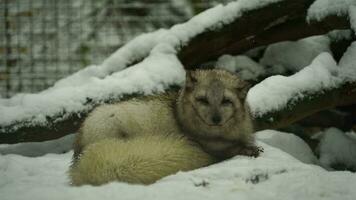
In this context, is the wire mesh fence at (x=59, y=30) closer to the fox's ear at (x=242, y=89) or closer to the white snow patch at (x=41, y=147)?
the white snow patch at (x=41, y=147)

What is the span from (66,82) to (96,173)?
7.16ft

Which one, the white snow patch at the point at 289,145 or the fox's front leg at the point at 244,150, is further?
the white snow patch at the point at 289,145

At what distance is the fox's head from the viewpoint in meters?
2.43

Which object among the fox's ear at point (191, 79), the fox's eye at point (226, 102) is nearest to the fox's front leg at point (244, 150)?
the fox's eye at point (226, 102)

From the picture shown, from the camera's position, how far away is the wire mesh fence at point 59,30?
4.60m

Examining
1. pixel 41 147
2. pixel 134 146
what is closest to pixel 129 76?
pixel 41 147

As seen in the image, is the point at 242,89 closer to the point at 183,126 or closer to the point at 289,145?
the point at 183,126

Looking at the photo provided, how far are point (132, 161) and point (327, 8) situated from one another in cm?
205

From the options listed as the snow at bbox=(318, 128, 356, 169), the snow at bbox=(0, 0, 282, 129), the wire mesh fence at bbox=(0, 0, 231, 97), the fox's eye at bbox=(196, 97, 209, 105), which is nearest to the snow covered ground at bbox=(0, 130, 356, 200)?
the fox's eye at bbox=(196, 97, 209, 105)

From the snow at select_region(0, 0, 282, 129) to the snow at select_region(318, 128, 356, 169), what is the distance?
1081 millimetres

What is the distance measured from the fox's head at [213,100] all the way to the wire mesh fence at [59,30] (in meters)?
2.09

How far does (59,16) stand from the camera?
467 cm

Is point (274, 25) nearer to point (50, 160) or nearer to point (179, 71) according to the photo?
point (179, 71)

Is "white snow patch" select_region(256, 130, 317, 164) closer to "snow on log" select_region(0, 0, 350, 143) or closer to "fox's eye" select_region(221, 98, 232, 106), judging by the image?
"snow on log" select_region(0, 0, 350, 143)
